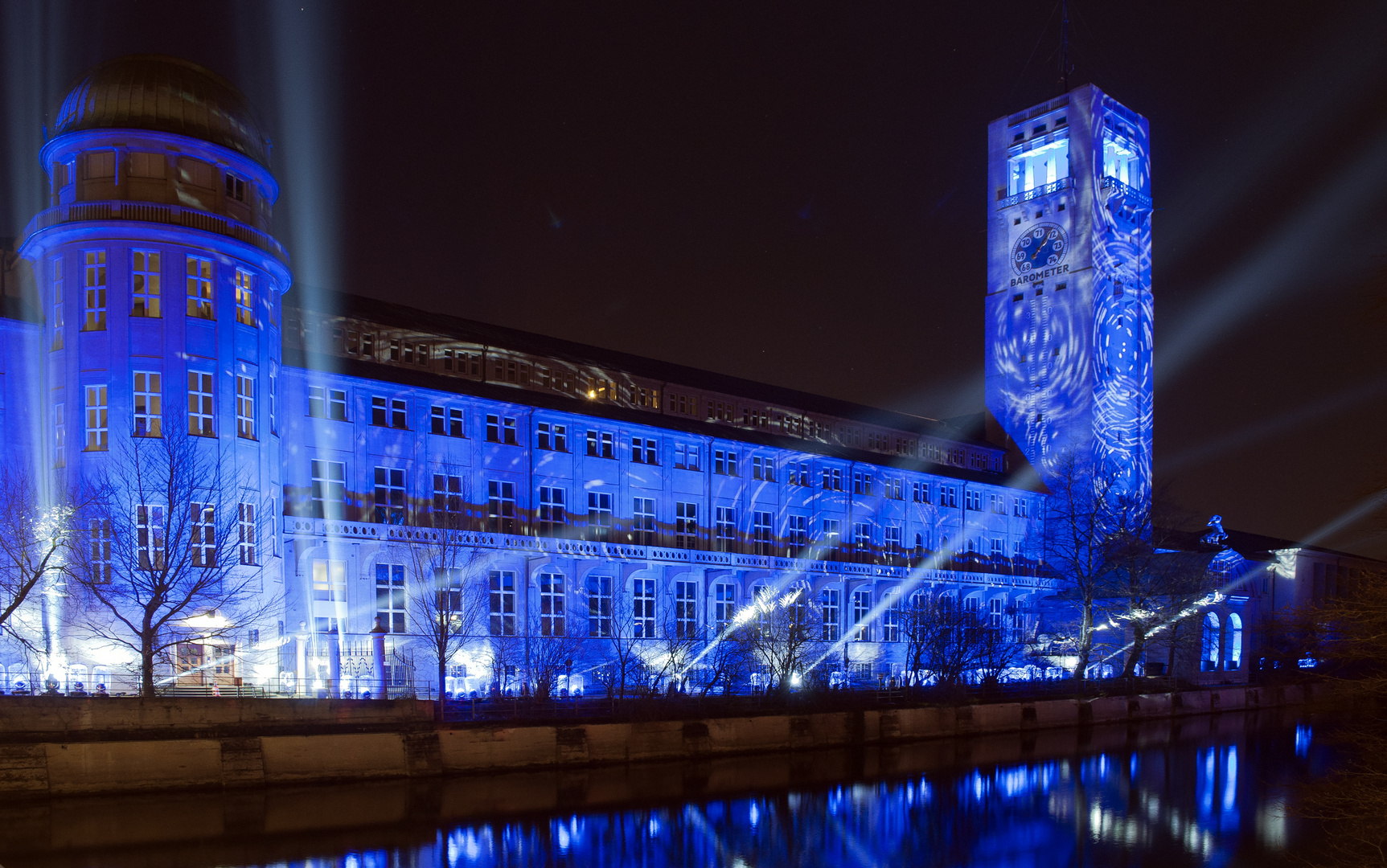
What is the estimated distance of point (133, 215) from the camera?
124 feet

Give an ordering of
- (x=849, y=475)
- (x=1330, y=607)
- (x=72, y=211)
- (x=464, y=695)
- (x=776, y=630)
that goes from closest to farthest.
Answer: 1. (x=1330, y=607)
2. (x=72, y=211)
3. (x=464, y=695)
4. (x=776, y=630)
5. (x=849, y=475)

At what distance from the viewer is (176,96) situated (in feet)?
127

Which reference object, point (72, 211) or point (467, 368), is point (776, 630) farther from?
point (72, 211)

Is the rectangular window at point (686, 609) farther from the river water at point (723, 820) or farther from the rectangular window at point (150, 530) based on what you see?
the rectangular window at point (150, 530)

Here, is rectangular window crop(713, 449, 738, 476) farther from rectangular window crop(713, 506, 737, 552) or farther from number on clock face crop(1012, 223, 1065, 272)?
number on clock face crop(1012, 223, 1065, 272)

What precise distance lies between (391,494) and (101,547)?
35.9ft

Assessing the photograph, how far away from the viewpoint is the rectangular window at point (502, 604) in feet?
149

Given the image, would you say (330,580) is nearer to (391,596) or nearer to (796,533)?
(391,596)

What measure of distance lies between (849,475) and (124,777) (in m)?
42.9

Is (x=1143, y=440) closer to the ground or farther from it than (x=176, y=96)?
closer to the ground

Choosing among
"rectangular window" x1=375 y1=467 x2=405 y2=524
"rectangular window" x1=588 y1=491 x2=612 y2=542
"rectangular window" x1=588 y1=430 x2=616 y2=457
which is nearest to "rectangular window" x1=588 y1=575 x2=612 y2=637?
"rectangular window" x1=588 y1=491 x2=612 y2=542

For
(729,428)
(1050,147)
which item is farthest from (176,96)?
(1050,147)

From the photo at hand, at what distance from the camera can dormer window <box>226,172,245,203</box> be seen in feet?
132

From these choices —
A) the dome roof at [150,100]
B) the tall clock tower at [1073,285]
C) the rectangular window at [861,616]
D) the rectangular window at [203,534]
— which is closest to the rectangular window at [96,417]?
the rectangular window at [203,534]
